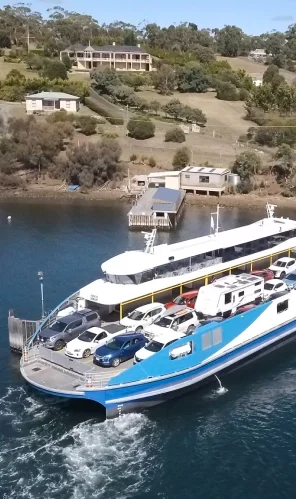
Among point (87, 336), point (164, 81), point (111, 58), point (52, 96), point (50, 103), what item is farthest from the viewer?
point (111, 58)

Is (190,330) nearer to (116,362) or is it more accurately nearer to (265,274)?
(116,362)

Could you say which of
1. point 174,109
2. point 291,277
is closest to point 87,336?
point 291,277

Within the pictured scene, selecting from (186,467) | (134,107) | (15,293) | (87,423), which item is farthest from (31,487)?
(134,107)

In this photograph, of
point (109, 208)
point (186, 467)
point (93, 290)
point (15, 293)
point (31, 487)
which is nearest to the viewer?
point (31, 487)

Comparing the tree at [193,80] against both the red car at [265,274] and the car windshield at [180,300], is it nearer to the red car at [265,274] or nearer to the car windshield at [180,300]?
the red car at [265,274]

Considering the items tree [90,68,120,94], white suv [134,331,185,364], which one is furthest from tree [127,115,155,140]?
white suv [134,331,185,364]

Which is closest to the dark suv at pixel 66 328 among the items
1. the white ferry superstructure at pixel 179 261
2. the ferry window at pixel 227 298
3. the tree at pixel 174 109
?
the white ferry superstructure at pixel 179 261

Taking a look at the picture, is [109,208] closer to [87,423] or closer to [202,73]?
[87,423]
